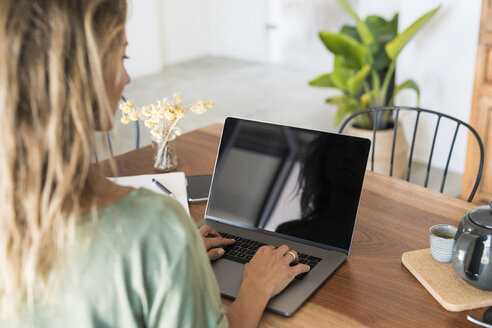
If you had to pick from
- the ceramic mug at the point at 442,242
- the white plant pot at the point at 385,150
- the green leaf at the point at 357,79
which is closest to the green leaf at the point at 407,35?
the green leaf at the point at 357,79

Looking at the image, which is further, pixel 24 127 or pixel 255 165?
pixel 255 165

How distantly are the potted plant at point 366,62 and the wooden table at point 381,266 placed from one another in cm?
Result: 183

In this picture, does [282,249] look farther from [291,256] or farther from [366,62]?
[366,62]

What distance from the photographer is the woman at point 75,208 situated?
2.07 ft

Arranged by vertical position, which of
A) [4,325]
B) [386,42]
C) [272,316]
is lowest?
[272,316]

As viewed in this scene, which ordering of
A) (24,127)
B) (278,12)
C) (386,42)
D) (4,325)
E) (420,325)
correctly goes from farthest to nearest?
(278,12)
(386,42)
(420,325)
(4,325)
(24,127)

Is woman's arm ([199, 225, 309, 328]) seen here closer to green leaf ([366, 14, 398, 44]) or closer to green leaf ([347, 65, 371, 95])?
green leaf ([347, 65, 371, 95])

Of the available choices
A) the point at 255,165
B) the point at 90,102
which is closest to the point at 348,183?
the point at 255,165

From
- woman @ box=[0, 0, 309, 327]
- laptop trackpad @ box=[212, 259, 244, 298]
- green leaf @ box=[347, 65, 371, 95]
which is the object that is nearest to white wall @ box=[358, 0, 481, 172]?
green leaf @ box=[347, 65, 371, 95]

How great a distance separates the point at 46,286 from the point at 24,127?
22 centimetres

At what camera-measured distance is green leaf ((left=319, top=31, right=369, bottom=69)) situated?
10.7 feet

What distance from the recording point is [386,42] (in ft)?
11.7

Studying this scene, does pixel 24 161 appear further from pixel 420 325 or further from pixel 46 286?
pixel 420 325

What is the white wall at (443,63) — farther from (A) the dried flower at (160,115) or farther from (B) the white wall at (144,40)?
(B) the white wall at (144,40)
